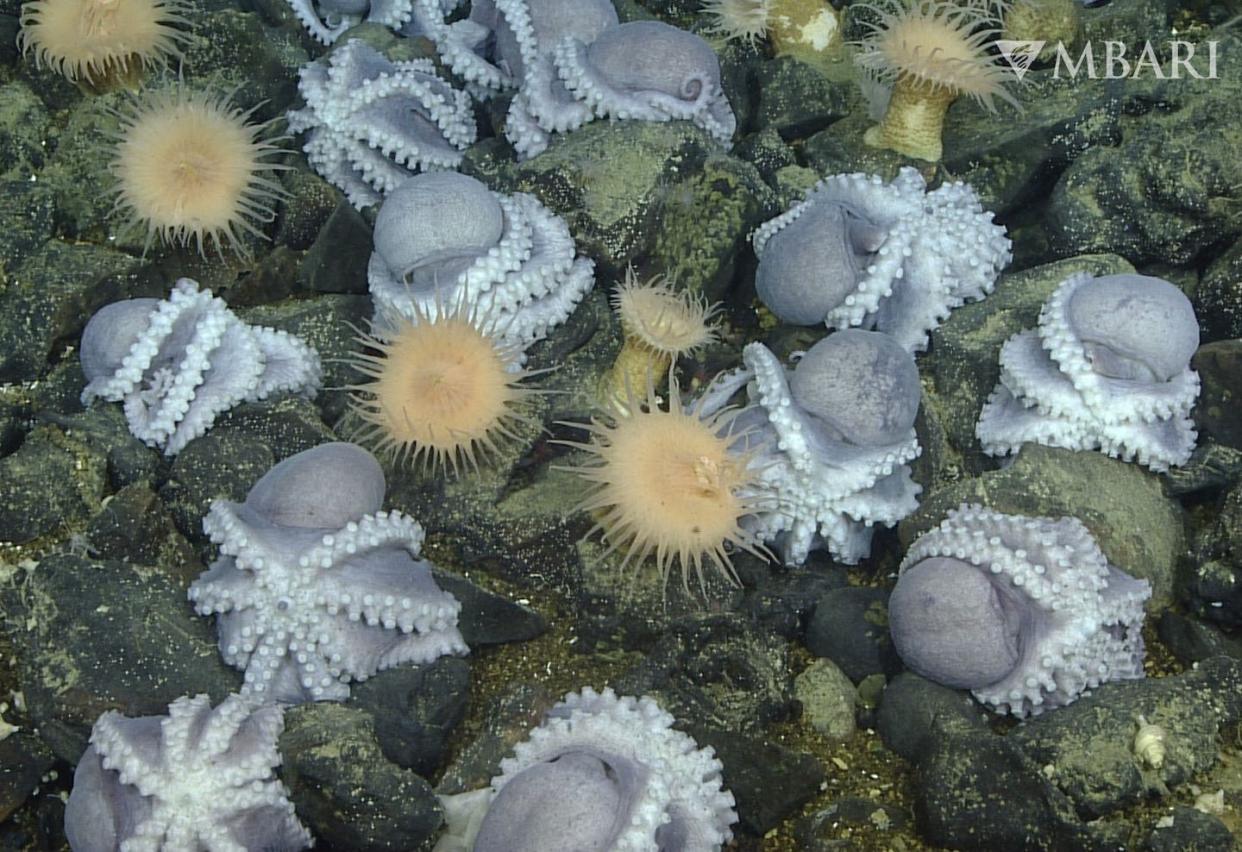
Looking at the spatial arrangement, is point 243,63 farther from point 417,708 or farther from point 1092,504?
point 1092,504

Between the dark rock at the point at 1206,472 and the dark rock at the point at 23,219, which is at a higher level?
the dark rock at the point at 23,219

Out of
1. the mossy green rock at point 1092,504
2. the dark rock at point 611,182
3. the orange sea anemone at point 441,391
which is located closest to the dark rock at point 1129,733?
the mossy green rock at point 1092,504

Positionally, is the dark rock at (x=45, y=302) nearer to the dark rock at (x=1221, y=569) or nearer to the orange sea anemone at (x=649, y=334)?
the orange sea anemone at (x=649, y=334)

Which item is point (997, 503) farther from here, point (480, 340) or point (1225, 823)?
point (480, 340)

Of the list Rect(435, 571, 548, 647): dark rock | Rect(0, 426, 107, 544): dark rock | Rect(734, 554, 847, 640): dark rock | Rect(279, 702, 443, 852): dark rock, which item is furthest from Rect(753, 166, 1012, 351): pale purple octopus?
Rect(0, 426, 107, 544): dark rock

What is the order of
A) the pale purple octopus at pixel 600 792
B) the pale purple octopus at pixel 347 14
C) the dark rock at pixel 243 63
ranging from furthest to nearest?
the pale purple octopus at pixel 347 14, the dark rock at pixel 243 63, the pale purple octopus at pixel 600 792

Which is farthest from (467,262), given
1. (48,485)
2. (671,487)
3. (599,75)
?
(48,485)

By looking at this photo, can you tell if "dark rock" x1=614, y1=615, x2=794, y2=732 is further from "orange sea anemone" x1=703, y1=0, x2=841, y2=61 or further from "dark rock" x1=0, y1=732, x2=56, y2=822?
"orange sea anemone" x1=703, y1=0, x2=841, y2=61
